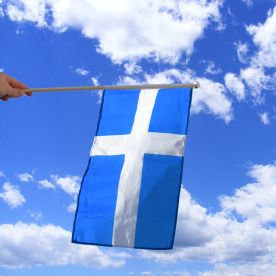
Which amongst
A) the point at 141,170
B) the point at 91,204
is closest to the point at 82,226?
the point at 91,204

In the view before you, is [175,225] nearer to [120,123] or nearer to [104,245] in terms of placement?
[104,245]

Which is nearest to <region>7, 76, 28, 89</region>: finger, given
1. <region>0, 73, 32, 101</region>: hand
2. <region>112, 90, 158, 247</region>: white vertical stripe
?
<region>0, 73, 32, 101</region>: hand

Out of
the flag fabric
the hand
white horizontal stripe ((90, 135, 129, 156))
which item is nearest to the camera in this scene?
the hand

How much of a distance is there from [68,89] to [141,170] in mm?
2293

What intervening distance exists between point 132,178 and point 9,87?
5978 mm

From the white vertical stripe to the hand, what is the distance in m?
5.54

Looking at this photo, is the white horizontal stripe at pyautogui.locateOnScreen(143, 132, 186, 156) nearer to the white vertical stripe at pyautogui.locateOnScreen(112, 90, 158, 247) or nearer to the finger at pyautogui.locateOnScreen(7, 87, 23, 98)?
the white vertical stripe at pyautogui.locateOnScreen(112, 90, 158, 247)

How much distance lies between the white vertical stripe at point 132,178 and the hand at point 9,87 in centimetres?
554

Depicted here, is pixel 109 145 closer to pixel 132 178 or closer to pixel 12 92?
pixel 132 178

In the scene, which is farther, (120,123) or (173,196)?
(120,123)

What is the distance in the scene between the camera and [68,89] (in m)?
10.5

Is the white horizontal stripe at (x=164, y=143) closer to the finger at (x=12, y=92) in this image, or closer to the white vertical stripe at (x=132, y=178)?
the white vertical stripe at (x=132, y=178)

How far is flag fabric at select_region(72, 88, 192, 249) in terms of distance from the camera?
1043cm

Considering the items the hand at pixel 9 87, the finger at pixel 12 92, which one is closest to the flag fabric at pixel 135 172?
the hand at pixel 9 87
